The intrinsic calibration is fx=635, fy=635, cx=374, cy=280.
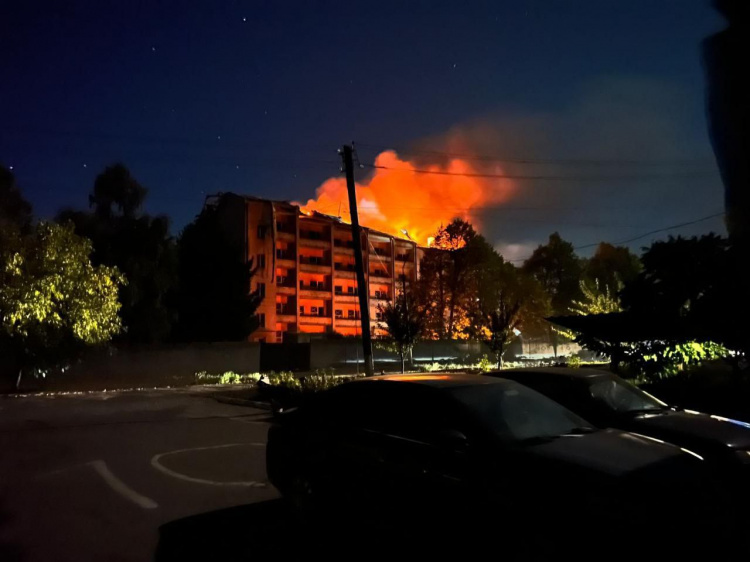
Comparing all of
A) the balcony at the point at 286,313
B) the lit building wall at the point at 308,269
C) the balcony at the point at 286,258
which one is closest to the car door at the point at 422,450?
the lit building wall at the point at 308,269

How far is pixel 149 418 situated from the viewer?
1606 centimetres

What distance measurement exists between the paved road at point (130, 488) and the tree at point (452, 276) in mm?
36422

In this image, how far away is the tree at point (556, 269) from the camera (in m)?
65.4

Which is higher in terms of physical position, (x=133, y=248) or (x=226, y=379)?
(x=133, y=248)

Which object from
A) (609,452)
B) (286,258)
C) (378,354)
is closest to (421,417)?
(609,452)

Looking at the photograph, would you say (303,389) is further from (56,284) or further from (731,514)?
(731,514)

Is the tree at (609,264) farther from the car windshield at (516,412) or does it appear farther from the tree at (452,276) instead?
the car windshield at (516,412)

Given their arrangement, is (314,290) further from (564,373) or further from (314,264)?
(564,373)

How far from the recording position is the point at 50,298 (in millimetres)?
23625

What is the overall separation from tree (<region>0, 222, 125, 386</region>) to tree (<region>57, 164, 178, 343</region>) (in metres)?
6.00

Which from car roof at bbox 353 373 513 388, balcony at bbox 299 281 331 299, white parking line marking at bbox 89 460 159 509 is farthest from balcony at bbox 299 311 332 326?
car roof at bbox 353 373 513 388

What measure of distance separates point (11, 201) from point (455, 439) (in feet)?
91.5

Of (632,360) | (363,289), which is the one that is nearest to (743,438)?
(632,360)

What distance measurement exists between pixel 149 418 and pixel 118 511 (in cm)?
971
